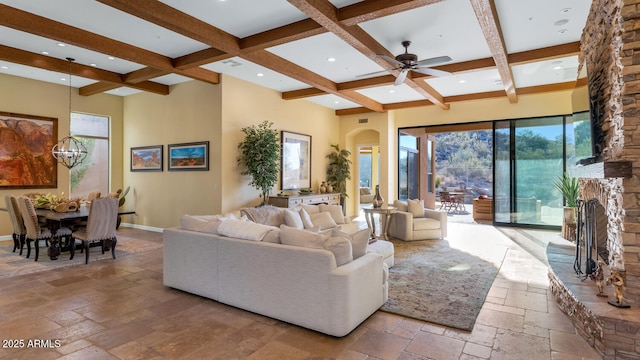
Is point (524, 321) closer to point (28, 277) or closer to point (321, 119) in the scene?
point (28, 277)

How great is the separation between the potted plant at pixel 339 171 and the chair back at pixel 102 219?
19.2 ft

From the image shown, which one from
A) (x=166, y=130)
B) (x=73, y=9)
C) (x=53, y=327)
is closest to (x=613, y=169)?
(x=53, y=327)

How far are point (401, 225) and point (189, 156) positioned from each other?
4686 mm

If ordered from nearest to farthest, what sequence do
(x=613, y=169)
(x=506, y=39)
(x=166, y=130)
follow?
(x=613, y=169), (x=506, y=39), (x=166, y=130)

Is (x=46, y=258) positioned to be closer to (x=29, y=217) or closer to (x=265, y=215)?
(x=29, y=217)

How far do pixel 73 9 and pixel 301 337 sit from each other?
4586mm

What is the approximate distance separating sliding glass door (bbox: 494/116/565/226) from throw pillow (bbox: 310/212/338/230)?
5.28m

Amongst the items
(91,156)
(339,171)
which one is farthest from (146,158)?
(339,171)

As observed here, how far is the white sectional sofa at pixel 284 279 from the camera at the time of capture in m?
2.82

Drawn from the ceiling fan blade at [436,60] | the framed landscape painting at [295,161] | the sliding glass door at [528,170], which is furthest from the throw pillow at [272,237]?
the sliding glass door at [528,170]

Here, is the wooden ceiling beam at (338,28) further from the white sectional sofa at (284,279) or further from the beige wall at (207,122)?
the beige wall at (207,122)

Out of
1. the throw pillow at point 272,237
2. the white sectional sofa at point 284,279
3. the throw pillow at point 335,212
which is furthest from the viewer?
the throw pillow at point 335,212

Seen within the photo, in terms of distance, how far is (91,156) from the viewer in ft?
27.8

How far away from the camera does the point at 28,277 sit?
445 centimetres
